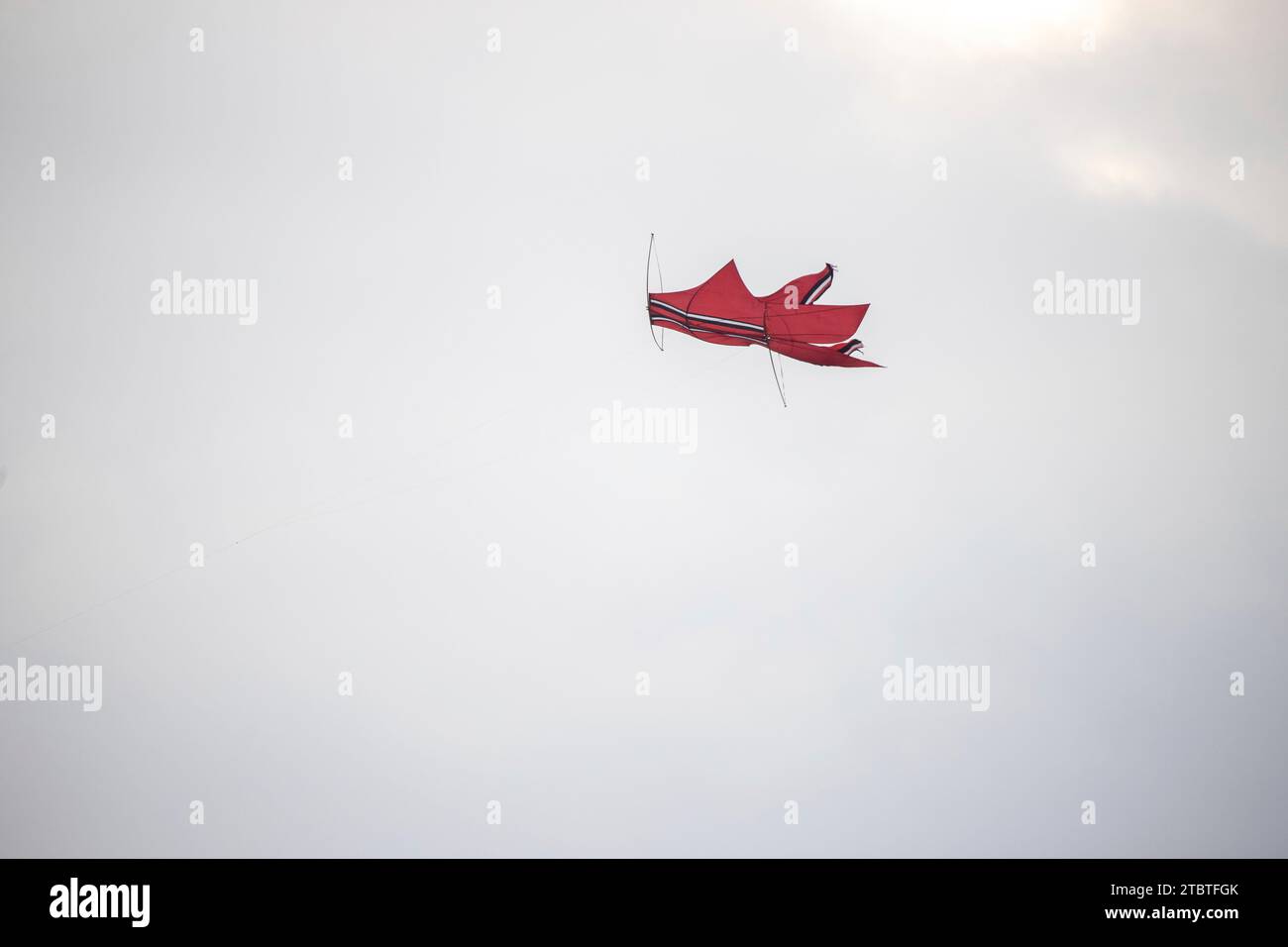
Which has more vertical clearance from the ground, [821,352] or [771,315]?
[771,315]

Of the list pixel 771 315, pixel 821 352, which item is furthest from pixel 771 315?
pixel 821 352

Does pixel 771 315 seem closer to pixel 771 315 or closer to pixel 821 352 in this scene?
pixel 771 315

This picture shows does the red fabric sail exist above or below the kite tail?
above

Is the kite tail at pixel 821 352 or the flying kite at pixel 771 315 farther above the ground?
the flying kite at pixel 771 315

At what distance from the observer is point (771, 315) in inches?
163

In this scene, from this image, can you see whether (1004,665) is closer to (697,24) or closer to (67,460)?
(697,24)

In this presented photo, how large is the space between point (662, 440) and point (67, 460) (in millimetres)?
2256

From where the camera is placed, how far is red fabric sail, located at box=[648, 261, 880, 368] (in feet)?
13.6

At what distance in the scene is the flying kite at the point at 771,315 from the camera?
4.14 m

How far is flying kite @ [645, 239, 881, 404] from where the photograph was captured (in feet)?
13.6

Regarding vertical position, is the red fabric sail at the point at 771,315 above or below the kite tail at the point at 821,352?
above

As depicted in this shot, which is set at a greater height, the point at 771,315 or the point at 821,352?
the point at 771,315

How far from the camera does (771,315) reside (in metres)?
4.14

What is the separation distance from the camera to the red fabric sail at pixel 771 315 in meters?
4.14
